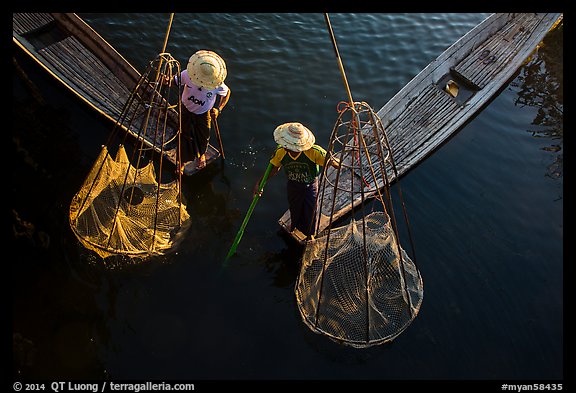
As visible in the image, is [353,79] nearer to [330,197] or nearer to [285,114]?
[285,114]

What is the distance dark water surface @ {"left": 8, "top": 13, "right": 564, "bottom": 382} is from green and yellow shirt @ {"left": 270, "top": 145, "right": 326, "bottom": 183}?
1.29m

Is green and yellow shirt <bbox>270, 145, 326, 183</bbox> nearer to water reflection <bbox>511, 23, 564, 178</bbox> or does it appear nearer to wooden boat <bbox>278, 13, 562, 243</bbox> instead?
wooden boat <bbox>278, 13, 562, 243</bbox>

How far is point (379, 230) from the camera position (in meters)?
5.25

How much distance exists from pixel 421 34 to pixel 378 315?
6.71 meters

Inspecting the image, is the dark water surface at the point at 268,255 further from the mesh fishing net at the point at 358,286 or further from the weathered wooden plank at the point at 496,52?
the weathered wooden plank at the point at 496,52

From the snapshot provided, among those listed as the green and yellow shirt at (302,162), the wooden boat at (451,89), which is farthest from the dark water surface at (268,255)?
the green and yellow shirt at (302,162)

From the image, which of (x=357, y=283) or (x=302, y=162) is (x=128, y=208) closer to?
(x=302, y=162)

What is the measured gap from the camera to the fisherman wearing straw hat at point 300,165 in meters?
4.68

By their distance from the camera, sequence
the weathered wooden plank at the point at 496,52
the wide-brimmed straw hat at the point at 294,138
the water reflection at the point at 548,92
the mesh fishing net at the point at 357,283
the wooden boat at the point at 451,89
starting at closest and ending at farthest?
the wide-brimmed straw hat at the point at 294,138
the mesh fishing net at the point at 357,283
the wooden boat at the point at 451,89
the water reflection at the point at 548,92
the weathered wooden plank at the point at 496,52

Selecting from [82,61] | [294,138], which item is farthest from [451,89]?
[82,61]

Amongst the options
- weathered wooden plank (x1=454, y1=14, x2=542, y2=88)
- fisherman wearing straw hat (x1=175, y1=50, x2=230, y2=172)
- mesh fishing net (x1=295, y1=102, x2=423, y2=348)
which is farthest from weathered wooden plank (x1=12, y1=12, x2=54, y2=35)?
weathered wooden plank (x1=454, y1=14, x2=542, y2=88)

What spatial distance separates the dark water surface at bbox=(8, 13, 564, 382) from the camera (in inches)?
197

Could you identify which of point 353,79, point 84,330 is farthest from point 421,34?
point 84,330

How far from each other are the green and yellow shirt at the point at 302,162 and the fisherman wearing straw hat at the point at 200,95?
1.15m
